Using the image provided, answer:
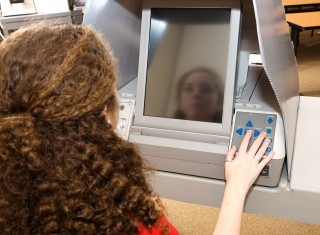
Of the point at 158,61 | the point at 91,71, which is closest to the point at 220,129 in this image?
the point at 158,61

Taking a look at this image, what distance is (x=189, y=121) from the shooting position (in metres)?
1.05

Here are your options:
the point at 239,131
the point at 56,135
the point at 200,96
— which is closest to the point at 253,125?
the point at 239,131

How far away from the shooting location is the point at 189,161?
105cm

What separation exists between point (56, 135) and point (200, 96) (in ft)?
1.75

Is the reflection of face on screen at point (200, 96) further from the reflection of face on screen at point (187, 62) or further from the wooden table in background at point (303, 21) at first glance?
the wooden table in background at point (303, 21)

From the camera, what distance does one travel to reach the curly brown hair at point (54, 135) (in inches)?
22.9

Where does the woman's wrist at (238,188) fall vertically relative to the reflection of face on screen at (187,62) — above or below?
below

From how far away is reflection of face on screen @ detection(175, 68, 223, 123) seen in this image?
3.37ft

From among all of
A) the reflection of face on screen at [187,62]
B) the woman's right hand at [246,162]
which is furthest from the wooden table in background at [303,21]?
the woman's right hand at [246,162]

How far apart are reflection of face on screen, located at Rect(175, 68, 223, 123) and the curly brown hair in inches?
16.9

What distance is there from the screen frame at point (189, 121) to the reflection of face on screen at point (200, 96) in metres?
0.02

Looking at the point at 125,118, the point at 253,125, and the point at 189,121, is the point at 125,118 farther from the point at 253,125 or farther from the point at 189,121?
the point at 253,125

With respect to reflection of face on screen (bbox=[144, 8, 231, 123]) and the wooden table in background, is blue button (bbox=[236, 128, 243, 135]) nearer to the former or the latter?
reflection of face on screen (bbox=[144, 8, 231, 123])

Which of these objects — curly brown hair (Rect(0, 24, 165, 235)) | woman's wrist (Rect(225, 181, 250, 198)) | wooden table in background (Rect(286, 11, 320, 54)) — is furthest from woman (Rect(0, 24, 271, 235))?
wooden table in background (Rect(286, 11, 320, 54))
